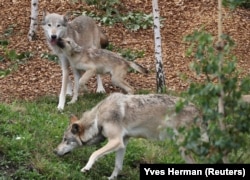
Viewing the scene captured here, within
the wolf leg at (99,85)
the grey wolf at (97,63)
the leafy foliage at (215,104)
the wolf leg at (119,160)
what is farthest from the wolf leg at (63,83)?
the leafy foliage at (215,104)

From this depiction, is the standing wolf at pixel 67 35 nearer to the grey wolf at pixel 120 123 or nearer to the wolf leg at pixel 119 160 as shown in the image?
the grey wolf at pixel 120 123

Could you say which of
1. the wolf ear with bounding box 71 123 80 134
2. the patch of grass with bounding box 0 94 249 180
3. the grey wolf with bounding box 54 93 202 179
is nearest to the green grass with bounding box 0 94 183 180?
the patch of grass with bounding box 0 94 249 180

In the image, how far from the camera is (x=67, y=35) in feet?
40.1

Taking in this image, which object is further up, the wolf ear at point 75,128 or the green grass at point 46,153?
the wolf ear at point 75,128

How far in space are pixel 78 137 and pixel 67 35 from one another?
4.21 m

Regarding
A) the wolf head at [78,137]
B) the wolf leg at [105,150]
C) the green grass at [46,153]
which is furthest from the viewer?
the wolf head at [78,137]

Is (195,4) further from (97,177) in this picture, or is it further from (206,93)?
(206,93)

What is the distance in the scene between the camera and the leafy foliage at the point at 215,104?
5.59 meters

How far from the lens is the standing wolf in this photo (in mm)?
11743

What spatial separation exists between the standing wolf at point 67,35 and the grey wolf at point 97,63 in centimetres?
24

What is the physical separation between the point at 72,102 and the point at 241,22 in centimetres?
654

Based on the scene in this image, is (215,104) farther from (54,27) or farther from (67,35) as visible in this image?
(67,35)
